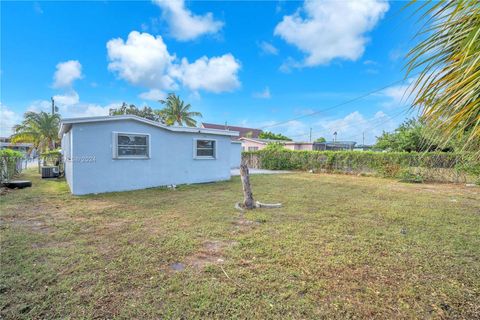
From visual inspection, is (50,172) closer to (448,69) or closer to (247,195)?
(247,195)

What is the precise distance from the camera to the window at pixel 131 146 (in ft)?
27.0

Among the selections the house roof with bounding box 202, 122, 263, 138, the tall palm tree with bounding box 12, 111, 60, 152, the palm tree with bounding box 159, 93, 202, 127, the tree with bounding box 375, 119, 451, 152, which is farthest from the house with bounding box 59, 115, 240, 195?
the house roof with bounding box 202, 122, 263, 138

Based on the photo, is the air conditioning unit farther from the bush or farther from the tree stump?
the bush

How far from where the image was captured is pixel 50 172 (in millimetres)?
11578

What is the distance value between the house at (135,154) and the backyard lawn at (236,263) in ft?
7.01

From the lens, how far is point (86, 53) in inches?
536

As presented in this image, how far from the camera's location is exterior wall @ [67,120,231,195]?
24.9ft

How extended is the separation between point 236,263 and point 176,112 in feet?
85.2

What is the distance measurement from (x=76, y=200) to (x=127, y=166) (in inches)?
80.1

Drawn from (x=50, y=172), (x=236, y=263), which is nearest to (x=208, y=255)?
(x=236, y=263)

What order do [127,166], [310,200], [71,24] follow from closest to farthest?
[310,200] < [127,166] < [71,24]

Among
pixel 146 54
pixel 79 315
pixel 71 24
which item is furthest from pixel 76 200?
pixel 146 54

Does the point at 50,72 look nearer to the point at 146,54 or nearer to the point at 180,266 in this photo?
the point at 146,54

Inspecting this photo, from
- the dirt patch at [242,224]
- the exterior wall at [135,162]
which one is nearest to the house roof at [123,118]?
the exterior wall at [135,162]
